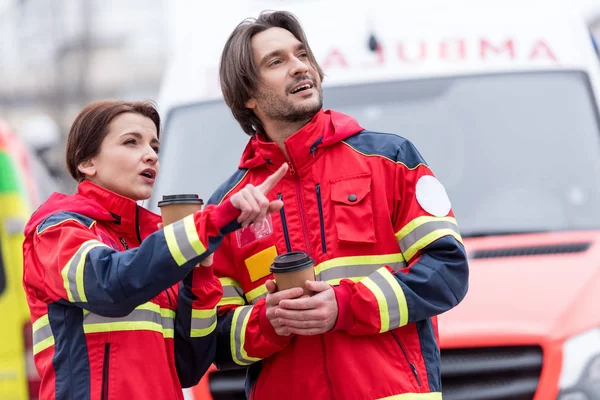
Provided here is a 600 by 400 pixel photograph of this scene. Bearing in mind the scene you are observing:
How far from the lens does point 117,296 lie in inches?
115

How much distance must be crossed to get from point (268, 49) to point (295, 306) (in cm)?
95

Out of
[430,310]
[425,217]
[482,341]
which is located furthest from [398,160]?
[482,341]

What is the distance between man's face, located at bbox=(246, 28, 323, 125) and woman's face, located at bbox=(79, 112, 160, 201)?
40cm

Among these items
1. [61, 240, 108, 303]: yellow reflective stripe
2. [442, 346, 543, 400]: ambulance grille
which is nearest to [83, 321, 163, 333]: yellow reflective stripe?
[61, 240, 108, 303]: yellow reflective stripe

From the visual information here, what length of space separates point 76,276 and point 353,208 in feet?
2.88

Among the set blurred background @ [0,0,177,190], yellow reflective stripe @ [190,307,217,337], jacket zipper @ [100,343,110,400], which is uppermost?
blurred background @ [0,0,177,190]

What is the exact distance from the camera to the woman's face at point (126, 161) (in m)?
3.38

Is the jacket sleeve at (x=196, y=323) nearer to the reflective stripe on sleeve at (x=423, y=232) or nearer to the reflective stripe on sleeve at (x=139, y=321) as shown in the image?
the reflective stripe on sleeve at (x=139, y=321)

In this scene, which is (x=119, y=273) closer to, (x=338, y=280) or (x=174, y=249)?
(x=174, y=249)

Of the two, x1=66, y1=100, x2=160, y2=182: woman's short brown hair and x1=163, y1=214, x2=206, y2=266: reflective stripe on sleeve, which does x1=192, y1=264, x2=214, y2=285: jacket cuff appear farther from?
x1=66, y1=100, x2=160, y2=182: woman's short brown hair

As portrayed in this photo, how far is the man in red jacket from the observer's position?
3.18 m

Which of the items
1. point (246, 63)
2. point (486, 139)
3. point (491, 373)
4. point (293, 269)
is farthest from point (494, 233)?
point (293, 269)

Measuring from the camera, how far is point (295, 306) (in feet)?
10.2

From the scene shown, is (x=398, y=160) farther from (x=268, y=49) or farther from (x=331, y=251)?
(x=268, y=49)
